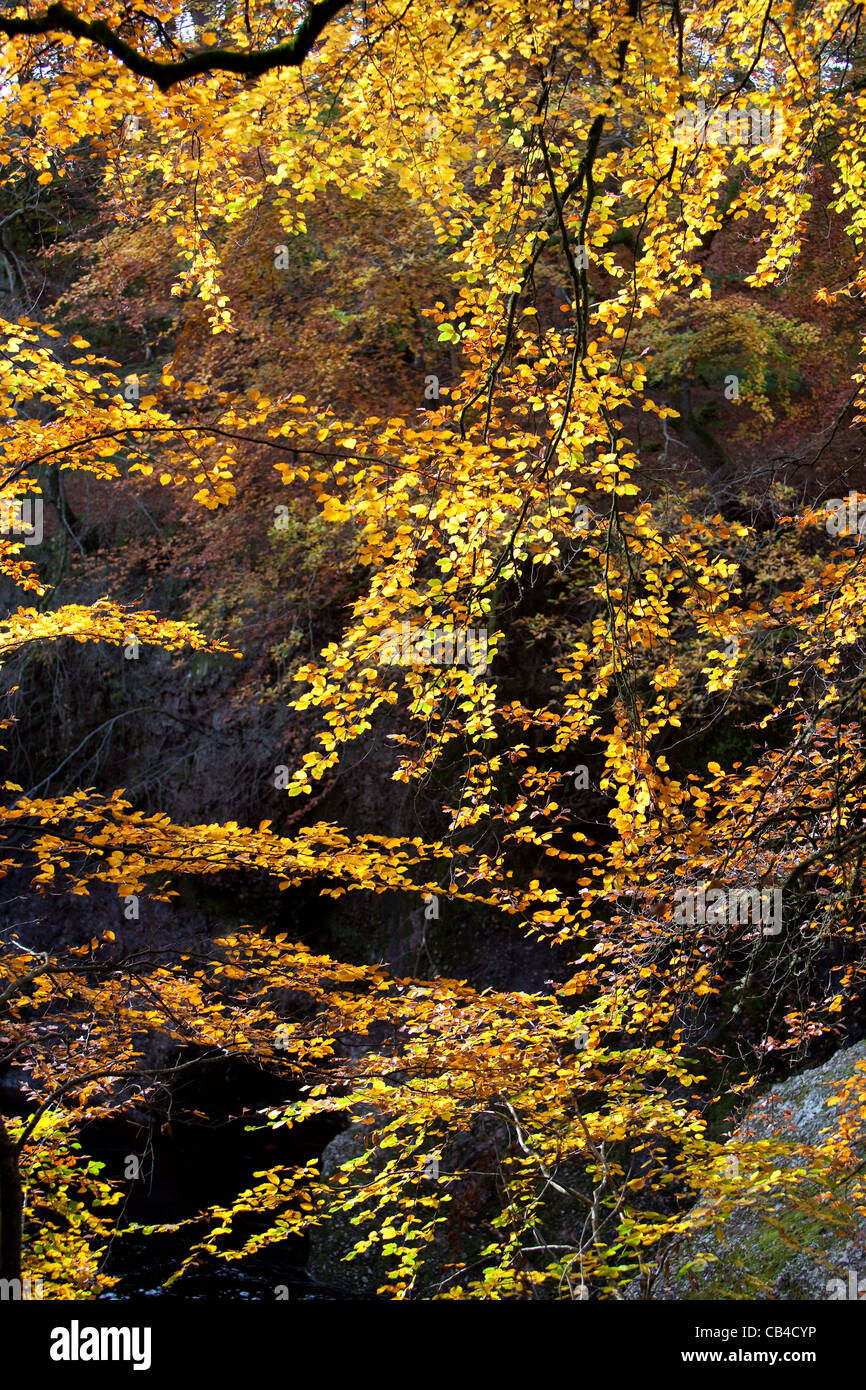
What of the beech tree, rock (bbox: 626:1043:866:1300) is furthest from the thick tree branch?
rock (bbox: 626:1043:866:1300)

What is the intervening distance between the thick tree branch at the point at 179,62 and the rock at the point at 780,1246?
561 centimetres

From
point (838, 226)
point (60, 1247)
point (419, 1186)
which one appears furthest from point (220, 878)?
point (838, 226)

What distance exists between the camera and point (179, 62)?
10.9 feet

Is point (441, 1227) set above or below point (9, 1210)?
below

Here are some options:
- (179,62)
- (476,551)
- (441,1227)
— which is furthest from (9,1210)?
(441,1227)

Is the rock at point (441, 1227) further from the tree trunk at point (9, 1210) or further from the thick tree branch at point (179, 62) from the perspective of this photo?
the thick tree branch at point (179, 62)

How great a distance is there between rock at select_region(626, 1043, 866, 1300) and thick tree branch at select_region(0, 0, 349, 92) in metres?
5.61

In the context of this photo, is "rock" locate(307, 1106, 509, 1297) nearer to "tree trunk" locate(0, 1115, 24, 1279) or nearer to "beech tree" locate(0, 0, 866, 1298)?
"beech tree" locate(0, 0, 866, 1298)

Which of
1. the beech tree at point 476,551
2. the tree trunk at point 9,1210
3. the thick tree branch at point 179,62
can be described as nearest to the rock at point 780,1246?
the beech tree at point 476,551

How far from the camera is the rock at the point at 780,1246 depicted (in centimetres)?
624

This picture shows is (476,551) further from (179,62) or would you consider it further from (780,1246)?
(780,1246)

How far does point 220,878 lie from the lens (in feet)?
44.9

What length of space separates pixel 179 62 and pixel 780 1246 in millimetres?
7246

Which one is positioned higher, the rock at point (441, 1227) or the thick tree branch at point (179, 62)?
the thick tree branch at point (179, 62)
